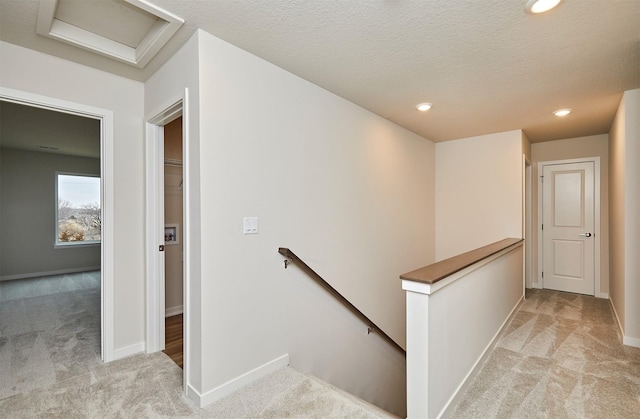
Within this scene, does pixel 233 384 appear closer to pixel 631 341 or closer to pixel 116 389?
pixel 116 389

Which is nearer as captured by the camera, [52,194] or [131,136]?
[131,136]

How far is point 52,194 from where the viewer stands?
→ 6.34 m

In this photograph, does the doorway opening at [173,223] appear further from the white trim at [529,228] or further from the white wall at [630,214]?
the white trim at [529,228]

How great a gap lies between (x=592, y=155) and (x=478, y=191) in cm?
180

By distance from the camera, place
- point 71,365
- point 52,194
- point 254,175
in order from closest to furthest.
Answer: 1. point 254,175
2. point 71,365
3. point 52,194

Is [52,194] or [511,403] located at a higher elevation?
[52,194]

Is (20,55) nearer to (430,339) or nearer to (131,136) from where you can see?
(131,136)

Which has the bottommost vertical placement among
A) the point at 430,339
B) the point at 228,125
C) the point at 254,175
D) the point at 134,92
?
the point at 430,339

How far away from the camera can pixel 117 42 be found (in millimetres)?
2191

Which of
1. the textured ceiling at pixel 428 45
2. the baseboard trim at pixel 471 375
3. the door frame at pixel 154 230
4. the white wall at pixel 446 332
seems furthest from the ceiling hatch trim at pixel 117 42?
the baseboard trim at pixel 471 375

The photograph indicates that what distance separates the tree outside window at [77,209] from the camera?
6469mm

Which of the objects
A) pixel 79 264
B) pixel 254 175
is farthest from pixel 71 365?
pixel 79 264

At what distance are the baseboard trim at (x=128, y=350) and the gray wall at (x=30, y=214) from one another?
538 cm

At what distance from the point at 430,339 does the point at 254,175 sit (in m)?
1.56
